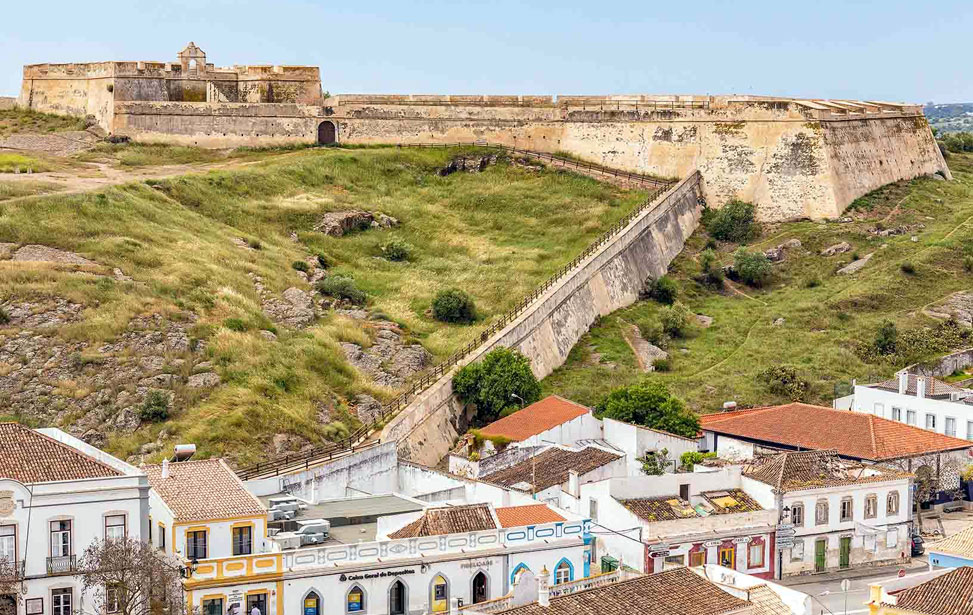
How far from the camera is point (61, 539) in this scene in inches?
1304

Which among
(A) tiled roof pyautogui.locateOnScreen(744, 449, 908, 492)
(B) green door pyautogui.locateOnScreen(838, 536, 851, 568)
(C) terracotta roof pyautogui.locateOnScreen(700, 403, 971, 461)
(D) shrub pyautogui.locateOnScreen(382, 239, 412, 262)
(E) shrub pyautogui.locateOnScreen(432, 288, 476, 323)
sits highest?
(D) shrub pyautogui.locateOnScreen(382, 239, 412, 262)

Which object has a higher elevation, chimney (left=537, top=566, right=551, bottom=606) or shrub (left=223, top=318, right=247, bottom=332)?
shrub (left=223, top=318, right=247, bottom=332)

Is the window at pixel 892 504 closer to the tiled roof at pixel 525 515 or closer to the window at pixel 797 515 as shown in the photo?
the window at pixel 797 515

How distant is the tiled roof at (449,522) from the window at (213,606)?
5068mm

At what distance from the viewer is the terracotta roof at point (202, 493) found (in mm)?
35812

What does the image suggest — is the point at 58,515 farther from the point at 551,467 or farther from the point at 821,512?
the point at 821,512

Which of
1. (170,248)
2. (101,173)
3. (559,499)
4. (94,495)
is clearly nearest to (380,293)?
(170,248)

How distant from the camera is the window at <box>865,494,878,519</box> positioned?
4678cm

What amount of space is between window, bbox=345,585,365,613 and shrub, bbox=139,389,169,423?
701 inches

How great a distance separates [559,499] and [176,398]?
1531 cm

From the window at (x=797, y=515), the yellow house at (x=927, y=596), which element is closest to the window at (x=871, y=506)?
the window at (x=797, y=515)

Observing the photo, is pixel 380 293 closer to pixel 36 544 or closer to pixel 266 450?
pixel 266 450

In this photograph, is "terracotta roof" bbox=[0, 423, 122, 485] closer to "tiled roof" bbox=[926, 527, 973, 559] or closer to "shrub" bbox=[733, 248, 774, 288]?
"tiled roof" bbox=[926, 527, 973, 559]

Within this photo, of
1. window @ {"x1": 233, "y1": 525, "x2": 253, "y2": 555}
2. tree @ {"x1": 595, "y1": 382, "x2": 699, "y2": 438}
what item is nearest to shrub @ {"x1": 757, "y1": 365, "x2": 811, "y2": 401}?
tree @ {"x1": 595, "y1": 382, "x2": 699, "y2": 438}
